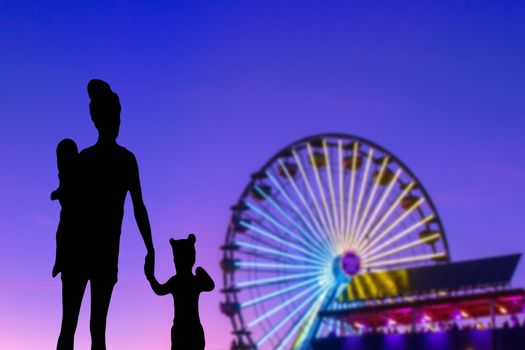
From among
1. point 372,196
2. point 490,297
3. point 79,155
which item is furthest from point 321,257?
point 79,155

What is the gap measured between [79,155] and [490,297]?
38714 mm

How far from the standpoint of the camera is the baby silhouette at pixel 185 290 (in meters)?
6.22

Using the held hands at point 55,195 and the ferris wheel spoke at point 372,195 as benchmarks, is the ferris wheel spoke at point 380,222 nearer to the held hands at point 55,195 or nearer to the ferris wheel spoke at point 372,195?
the ferris wheel spoke at point 372,195

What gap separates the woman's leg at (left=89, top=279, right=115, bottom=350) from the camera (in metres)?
5.89

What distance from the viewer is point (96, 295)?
19.4ft

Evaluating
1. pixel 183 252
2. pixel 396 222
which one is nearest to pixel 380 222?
pixel 396 222

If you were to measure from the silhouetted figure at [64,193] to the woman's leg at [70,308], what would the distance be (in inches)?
5.3

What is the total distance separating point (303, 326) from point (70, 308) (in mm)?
37449

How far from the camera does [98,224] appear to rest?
5.92 meters

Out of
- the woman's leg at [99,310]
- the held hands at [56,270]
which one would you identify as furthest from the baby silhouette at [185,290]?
the held hands at [56,270]

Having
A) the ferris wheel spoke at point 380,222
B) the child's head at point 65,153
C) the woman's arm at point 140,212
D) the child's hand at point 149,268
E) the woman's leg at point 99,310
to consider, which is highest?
the ferris wheel spoke at point 380,222

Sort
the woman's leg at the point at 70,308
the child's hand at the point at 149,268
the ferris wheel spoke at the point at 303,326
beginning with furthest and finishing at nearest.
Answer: the ferris wheel spoke at the point at 303,326
the child's hand at the point at 149,268
the woman's leg at the point at 70,308

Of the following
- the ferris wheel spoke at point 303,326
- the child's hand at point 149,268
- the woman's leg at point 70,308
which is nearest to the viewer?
the woman's leg at point 70,308

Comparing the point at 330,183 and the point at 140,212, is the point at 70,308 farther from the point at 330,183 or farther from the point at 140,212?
the point at 330,183
